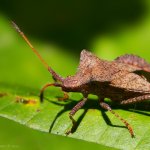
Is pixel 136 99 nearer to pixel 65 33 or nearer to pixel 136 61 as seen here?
pixel 136 61

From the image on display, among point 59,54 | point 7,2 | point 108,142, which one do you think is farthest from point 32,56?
point 108,142

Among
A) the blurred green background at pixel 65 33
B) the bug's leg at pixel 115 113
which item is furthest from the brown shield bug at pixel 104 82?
the blurred green background at pixel 65 33

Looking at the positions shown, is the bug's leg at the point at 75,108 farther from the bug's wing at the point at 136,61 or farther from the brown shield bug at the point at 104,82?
the bug's wing at the point at 136,61

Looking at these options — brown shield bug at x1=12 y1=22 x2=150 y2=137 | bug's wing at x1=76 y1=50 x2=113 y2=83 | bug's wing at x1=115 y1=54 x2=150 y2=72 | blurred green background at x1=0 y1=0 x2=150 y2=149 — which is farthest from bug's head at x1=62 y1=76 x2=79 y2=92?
bug's wing at x1=115 y1=54 x2=150 y2=72

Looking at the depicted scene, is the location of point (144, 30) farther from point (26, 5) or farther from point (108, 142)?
point (108, 142)

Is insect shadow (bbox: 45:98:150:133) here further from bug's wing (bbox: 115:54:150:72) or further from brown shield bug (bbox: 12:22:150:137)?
bug's wing (bbox: 115:54:150:72)

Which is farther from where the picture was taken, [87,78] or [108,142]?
[87,78]
